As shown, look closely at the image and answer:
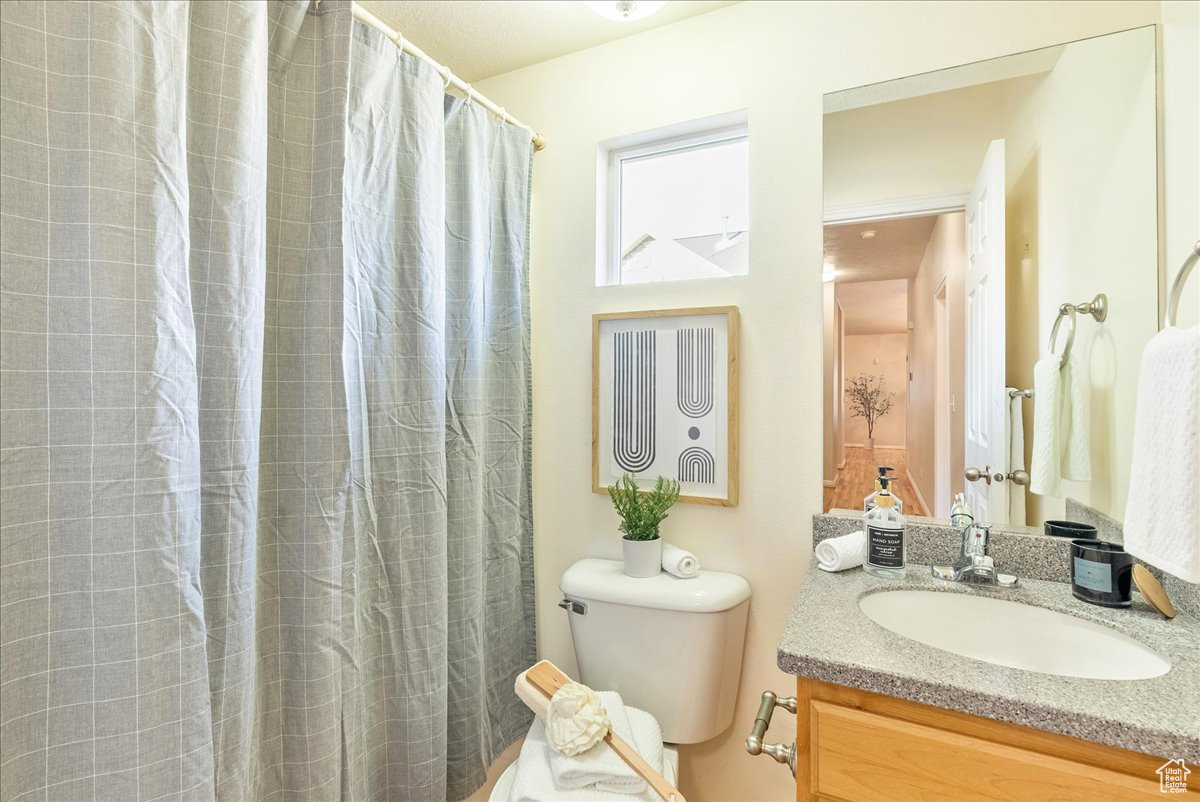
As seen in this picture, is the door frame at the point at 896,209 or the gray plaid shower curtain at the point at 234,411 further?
the door frame at the point at 896,209

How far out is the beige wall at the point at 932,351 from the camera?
127cm

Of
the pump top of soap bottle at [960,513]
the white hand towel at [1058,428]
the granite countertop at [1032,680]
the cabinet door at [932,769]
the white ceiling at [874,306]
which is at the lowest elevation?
the cabinet door at [932,769]

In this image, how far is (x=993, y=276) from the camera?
1219 millimetres

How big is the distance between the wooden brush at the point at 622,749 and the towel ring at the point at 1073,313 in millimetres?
1172

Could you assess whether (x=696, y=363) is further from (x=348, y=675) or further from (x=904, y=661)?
(x=348, y=675)

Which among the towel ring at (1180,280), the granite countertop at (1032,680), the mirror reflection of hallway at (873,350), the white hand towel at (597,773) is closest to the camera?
the granite countertop at (1032,680)

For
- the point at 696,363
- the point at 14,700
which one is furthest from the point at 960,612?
the point at 14,700

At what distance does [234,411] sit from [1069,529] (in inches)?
63.3

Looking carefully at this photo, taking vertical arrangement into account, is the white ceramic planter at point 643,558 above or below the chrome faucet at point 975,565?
below

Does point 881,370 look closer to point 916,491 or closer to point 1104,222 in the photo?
point 916,491

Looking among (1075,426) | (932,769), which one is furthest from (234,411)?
(1075,426)

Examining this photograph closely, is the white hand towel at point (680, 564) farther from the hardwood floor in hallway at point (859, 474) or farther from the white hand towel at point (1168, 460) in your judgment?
the white hand towel at point (1168, 460)

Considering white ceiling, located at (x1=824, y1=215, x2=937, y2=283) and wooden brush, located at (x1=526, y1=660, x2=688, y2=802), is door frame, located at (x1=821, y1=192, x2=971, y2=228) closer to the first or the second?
white ceiling, located at (x1=824, y1=215, x2=937, y2=283)

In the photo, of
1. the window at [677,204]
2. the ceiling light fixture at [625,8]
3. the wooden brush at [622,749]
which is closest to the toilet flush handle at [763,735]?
the wooden brush at [622,749]
